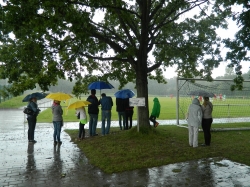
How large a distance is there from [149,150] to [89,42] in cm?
407

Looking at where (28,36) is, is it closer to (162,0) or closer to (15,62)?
(15,62)

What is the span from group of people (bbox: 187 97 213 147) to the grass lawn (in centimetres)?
31

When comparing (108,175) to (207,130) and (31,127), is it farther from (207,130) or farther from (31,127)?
(31,127)

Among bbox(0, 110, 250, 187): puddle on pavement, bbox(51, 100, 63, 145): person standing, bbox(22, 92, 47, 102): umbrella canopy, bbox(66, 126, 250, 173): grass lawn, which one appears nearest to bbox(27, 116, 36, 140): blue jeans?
bbox(22, 92, 47, 102): umbrella canopy

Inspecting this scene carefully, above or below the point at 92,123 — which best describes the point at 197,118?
above

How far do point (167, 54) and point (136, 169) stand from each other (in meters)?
6.04

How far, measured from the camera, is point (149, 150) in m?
7.95

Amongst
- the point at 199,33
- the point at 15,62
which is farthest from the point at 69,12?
the point at 199,33

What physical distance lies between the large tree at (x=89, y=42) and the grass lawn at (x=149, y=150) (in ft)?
3.91

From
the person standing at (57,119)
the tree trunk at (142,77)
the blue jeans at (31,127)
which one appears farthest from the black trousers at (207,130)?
the blue jeans at (31,127)

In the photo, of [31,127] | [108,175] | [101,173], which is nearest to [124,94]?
[31,127]

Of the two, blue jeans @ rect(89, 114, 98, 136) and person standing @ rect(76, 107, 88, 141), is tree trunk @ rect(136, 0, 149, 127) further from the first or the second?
person standing @ rect(76, 107, 88, 141)

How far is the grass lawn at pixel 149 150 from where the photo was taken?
22.1 ft

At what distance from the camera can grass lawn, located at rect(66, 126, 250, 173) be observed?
265 inches
